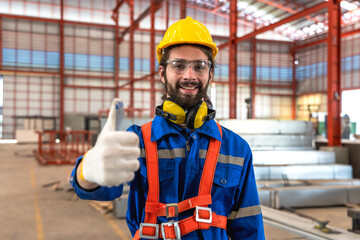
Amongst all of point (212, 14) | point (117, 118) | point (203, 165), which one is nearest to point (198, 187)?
point (203, 165)

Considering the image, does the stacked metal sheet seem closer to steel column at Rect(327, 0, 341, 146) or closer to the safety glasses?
steel column at Rect(327, 0, 341, 146)

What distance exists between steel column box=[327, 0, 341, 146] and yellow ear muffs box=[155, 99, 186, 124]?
365 inches

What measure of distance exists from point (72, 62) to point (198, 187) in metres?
25.4

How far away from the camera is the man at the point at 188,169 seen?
1558mm

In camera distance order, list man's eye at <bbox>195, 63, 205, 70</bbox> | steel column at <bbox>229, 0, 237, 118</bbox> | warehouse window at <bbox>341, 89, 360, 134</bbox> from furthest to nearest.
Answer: warehouse window at <bbox>341, 89, 360, 134</bbox>
steel column at <bbox>229, 0, 237, 118</bbox>
man's eye at <bbox>195, 63, 205, 70</bbox>

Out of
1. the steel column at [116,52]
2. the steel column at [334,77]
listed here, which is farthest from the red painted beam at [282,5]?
the steel column at [334,77]

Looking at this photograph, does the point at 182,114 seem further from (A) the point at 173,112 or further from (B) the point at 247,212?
(B) the point at 247,212

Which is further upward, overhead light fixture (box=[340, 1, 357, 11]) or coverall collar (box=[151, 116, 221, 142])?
overhead light fixture (box=[340, 1, 357, 11])

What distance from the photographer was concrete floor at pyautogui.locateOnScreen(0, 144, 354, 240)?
4.98 metres

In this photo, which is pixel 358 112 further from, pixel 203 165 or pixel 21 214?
pixel 203 165

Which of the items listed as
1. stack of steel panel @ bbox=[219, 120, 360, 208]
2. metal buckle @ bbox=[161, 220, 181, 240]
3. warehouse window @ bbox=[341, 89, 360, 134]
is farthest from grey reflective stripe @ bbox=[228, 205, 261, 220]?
warehouse window @ bbox=[341, 89, 360, 134]

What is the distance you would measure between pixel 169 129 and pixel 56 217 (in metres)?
5.01

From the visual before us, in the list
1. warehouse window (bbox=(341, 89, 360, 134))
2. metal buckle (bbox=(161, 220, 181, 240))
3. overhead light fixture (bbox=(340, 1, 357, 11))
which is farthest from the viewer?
overhead light fixture (bbox=(340, 1, 357, 11))

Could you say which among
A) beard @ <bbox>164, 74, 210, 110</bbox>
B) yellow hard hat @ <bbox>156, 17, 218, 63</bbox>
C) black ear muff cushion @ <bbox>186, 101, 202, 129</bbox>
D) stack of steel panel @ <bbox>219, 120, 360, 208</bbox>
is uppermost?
yellow hard hat @ <bbox>156, 17, 218, 63</bbox>
